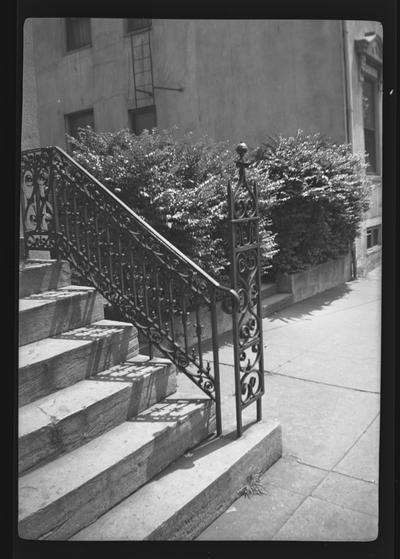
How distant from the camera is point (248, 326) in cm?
352

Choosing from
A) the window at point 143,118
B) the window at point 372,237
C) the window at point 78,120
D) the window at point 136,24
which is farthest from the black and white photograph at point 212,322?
the window at point 78,120

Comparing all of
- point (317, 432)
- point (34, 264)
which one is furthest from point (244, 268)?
point (34, 264)

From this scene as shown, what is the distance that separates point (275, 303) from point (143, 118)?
7420 mm

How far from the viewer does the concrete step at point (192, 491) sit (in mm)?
2523

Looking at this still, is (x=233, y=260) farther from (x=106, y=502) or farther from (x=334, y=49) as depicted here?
(x=334, y=49)

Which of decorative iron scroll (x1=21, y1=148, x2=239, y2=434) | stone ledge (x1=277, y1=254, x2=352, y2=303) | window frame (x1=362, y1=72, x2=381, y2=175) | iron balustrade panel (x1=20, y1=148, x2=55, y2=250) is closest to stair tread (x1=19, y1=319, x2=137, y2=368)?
decorative iron scroll (x1=21, y1=148, x2=239, y2=434)

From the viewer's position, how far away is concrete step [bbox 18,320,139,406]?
301cm

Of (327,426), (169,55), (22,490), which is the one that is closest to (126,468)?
(22,490)

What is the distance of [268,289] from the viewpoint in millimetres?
7922

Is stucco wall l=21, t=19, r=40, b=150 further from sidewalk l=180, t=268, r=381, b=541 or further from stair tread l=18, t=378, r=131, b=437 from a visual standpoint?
sidewalk l=180, t=268, r=381, b=541

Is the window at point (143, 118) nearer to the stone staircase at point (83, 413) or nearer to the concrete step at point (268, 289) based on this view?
the concrete step at point (268, 289)

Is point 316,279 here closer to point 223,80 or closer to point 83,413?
point 223,80

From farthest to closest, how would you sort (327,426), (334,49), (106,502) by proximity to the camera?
(334,49)
(327,426)
(106,502)
